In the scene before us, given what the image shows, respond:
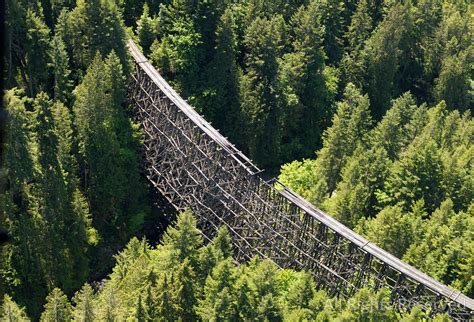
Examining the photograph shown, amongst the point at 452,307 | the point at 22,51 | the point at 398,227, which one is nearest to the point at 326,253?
the point at 398,227

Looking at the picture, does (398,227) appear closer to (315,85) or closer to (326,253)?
(326,253)

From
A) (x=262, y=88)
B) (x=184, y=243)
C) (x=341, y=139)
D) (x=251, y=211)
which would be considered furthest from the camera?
(x=262, y=88)

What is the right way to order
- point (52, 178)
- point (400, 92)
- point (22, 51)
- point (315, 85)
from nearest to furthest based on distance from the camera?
point (52, 178), point (22, 51), point (315, 85), point (400, 92)

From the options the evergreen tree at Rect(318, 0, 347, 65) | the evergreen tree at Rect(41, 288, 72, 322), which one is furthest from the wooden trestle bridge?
the evergreen tree at Rect(318, 0, 347, 65)

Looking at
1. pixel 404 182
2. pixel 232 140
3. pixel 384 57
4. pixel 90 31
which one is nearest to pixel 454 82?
pixel 384 57

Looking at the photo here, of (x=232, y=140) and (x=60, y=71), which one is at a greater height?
(x=60, y=71)

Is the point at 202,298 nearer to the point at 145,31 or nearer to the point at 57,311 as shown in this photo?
the point at 57,311
